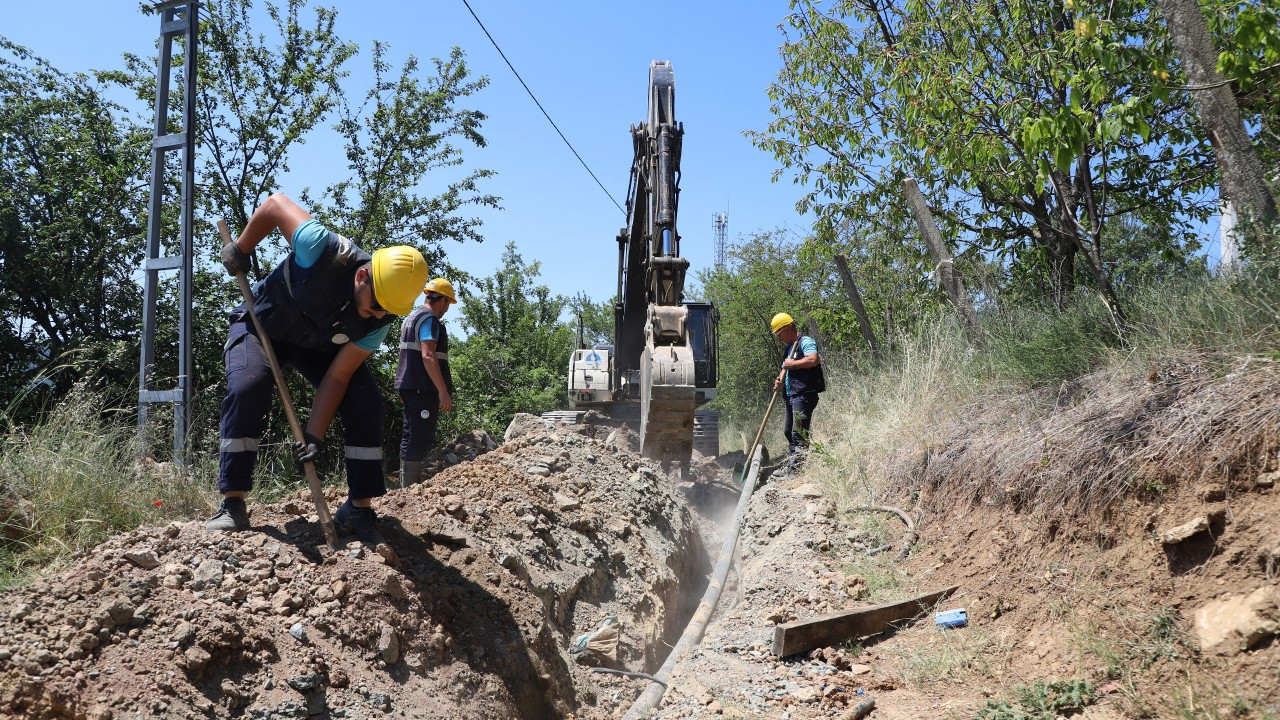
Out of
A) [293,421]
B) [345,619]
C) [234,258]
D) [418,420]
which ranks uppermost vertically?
[234,258]

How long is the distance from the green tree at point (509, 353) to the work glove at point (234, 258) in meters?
10.2

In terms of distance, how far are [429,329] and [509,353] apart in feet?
47.1

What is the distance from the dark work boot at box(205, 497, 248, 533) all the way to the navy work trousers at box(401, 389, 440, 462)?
3.34 metres

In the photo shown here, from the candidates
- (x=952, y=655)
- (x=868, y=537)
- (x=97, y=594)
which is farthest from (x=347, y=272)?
(x=868, y=537)

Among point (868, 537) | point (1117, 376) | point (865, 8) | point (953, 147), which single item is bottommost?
point (868, 537)

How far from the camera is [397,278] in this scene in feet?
13.1

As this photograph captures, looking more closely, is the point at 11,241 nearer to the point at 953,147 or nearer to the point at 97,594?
the point at 97,594

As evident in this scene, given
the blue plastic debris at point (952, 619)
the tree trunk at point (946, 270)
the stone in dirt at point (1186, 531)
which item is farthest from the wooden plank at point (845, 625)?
the tree trunk at point (946, 270)

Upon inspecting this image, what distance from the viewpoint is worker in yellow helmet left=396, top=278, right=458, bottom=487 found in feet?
24.0

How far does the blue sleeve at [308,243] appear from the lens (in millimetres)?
3994

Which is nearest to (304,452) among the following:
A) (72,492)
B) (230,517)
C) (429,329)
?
(230,517)

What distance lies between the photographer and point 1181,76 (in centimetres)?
699

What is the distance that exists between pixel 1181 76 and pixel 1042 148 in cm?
405

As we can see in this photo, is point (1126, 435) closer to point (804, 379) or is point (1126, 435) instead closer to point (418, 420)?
point (804, 379)
